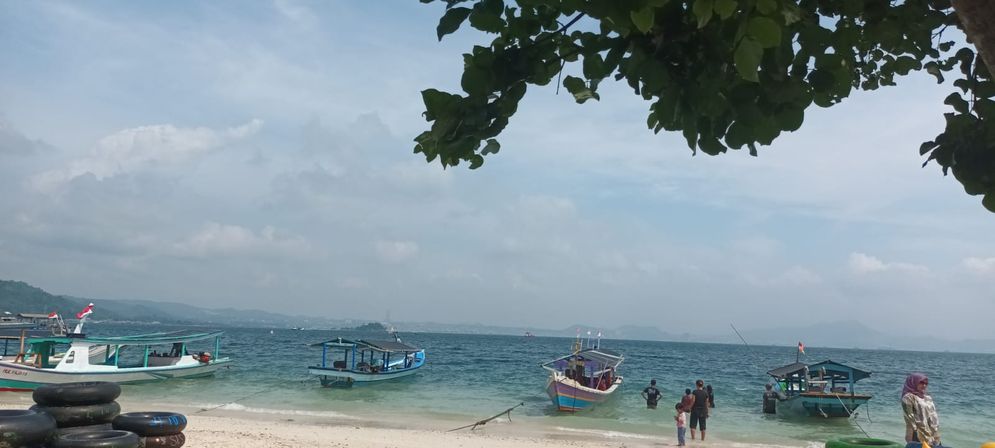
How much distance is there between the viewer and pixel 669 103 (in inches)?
90.9

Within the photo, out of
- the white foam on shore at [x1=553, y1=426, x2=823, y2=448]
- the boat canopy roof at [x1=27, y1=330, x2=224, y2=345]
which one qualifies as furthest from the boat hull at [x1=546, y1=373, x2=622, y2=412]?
the boat canopy roof at [x1=27, y1=330, x2=224, y2=345]

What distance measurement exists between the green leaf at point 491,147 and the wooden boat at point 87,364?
2703 cm

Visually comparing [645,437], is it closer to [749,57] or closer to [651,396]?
[651,396]

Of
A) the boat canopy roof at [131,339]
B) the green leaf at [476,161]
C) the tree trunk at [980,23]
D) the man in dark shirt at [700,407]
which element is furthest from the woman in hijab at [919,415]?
the boat canopy roof at [131,339]

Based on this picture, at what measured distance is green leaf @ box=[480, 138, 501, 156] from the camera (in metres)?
2.74

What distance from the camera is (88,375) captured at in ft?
86.0

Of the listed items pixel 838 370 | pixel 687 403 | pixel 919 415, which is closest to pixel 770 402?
pixel 838 370

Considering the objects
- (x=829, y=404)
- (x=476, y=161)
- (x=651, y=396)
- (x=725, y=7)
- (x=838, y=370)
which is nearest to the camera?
(x=725, y=7)

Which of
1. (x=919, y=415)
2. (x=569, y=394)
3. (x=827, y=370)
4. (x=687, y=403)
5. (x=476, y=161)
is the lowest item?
(x=569, y=394)

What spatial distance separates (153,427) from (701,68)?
9945 mm

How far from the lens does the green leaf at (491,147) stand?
8.99 feet

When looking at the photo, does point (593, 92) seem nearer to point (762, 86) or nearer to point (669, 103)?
point (669, 103)

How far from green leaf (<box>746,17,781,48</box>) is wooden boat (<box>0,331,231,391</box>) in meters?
28.3

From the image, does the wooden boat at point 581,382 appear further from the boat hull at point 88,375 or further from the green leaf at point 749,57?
the green leaf at point 749,57
